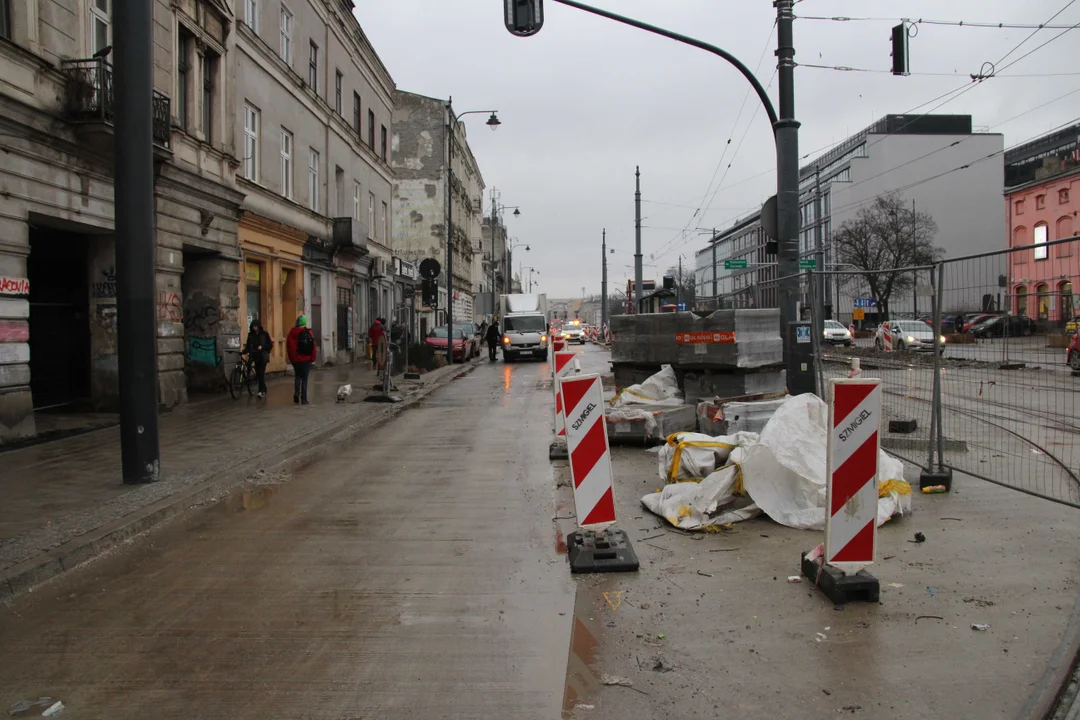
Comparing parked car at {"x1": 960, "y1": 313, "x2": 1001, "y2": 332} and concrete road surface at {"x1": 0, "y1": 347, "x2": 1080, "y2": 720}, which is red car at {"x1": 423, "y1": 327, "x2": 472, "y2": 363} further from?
concrete road surface at {"x1": 0, "y1": 347, "x2": 1080, "y2": 720}

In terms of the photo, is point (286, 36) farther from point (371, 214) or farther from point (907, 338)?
point (907, 338)

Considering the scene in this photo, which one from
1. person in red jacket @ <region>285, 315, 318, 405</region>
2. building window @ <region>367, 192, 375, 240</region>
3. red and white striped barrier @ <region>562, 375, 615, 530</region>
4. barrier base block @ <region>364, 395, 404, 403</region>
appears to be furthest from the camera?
building window @ <region>367, 192, 375, 240</region>

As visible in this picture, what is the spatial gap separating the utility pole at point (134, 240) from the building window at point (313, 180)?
16524 millimetres

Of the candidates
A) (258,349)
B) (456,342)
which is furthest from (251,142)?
(456,342)

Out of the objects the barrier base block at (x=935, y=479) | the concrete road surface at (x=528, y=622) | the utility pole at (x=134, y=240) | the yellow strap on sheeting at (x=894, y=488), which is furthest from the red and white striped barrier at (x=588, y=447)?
the utility pole at (x=134, y=240)

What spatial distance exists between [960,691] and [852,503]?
1172 mm

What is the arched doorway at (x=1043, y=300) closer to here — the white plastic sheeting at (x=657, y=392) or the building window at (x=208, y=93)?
the white plastic sheeting at (x=657, y=392)

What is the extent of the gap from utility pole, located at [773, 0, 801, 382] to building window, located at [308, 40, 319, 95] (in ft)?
56.3

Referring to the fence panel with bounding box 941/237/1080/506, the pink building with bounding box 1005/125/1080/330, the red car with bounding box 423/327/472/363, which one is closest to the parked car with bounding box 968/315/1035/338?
the fence panel with bounding box 941/237/1080/506

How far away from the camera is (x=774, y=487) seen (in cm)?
614

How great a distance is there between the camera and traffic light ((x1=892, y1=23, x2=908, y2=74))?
11734 mm

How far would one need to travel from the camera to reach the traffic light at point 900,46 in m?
11.7

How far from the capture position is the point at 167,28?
13633 millimetres

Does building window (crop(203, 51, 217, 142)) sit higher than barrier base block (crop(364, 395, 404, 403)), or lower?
higher
